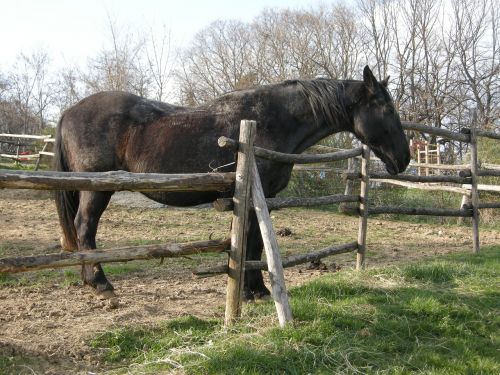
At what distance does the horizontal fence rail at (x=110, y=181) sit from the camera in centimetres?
267

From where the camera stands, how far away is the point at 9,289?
4566 mm

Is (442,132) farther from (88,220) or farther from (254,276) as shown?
(88,220)

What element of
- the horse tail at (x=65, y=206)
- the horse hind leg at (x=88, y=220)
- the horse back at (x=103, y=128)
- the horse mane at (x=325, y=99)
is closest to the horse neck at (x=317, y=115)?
the horse mane at (x=325, y=99)

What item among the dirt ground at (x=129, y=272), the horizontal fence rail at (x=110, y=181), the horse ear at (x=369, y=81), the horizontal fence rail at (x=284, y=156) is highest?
the horse ear at (x=369, y=81)

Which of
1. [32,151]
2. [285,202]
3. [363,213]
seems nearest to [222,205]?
[285,202]

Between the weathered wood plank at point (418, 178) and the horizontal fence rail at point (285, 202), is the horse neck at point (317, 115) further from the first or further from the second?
the weathered wood plank at point (418, 178)

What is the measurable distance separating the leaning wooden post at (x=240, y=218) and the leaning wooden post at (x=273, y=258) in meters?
0.07

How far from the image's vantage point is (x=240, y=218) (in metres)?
3.46

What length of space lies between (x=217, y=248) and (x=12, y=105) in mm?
45771

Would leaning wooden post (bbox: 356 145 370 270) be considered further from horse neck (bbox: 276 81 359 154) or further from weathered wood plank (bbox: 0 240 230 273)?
weathered wood plank (bbox: 0 240 230 273)

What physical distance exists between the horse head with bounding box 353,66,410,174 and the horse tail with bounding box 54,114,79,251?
10.0 ft

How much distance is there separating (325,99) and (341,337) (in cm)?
244

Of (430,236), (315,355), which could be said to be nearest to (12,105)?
(430,236)

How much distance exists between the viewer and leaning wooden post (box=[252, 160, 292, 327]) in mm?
3273
